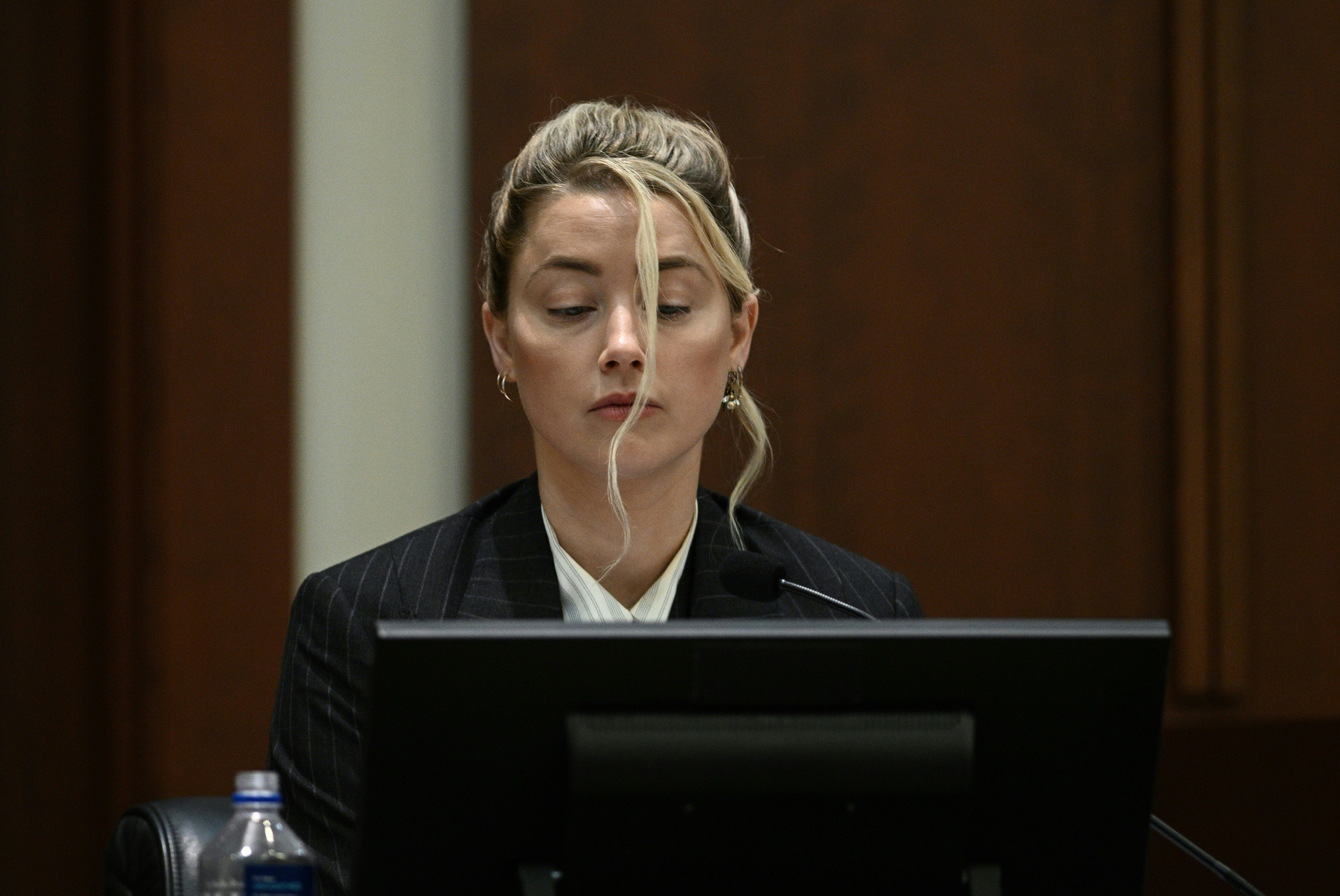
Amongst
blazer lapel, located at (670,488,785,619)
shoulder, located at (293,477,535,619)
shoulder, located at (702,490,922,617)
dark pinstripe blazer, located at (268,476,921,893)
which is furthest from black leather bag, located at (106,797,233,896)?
shoulder, located at (702,490,922,617)

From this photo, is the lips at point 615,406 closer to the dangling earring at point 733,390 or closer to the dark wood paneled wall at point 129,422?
the dangling earring at point 733,390

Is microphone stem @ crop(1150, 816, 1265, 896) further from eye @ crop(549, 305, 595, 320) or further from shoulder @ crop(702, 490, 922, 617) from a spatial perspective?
eye @ crop(549, 305, 595, 320)

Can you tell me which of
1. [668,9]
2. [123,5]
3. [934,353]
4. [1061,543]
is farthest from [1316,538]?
[123,5]

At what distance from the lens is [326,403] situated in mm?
2426

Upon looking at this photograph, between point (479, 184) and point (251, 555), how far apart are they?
0.70m

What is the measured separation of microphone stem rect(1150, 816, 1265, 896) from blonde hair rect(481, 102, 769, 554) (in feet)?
2.20

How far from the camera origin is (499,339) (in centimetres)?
165

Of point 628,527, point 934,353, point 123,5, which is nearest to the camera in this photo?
point 628,527

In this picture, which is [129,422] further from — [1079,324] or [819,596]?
[1079,324]

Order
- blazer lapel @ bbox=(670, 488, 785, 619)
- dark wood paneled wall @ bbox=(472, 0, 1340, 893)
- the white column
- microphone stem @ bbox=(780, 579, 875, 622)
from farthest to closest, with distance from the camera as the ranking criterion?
dark wood paneled wall @ bbox=(472, 0, 1340, 893) → the white column → blazer lapel @ bbox=(670, 488, 785, 619) → microphone stem @ bbox=(780, 579, 875, 622)

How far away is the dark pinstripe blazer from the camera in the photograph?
1354 mm

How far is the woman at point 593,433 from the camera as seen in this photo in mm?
1470

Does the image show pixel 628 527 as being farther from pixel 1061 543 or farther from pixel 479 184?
pixel 1061 543

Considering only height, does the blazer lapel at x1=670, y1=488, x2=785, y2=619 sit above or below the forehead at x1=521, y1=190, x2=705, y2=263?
below
